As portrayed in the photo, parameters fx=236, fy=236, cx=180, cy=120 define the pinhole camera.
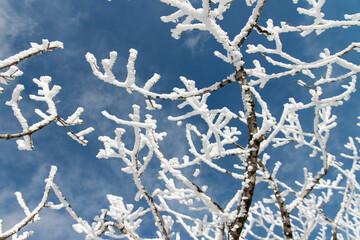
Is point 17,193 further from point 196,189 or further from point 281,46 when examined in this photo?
point 281,46

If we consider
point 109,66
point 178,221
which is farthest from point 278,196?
point 109,66

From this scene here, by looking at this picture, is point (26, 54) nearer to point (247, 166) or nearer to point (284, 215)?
point (247, 166)

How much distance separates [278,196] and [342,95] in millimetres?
1942

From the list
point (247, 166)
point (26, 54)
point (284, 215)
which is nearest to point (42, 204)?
point (26, 54)

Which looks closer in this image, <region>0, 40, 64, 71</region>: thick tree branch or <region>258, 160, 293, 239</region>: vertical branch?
<region>0, 40, 64, 71</region>: thick tree branch

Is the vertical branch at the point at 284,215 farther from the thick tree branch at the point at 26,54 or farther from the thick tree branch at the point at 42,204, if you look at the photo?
the thick tree branch at the point at 26,54

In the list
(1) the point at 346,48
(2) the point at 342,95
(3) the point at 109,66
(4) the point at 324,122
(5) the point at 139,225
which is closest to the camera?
(3) the point at 109,66

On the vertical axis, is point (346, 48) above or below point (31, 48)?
above

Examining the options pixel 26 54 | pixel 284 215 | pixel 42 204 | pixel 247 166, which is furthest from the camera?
pixel 284 215

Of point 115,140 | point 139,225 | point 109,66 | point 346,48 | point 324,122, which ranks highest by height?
point 324,122

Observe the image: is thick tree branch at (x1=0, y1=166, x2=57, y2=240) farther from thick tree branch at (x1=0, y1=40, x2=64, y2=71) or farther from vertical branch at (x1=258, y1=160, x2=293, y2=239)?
vertical branch at (x1=258, y1=160, x2=293, y2=239)

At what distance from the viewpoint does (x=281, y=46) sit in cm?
284

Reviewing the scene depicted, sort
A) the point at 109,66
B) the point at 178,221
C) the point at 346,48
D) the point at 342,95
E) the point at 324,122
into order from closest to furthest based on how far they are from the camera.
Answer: the point at 109,66, the point at 346,48, the point at 342,95, the point at 178,221, the point at 324,122

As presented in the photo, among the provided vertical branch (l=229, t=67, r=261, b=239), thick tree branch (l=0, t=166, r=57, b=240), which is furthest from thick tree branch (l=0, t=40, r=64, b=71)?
vertical branch (l=229, t=67, r=261, b=239)
